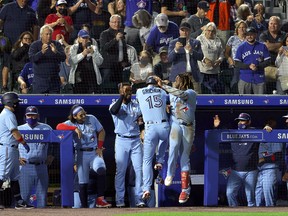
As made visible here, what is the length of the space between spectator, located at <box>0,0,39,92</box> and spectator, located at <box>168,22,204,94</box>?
94.8 inches

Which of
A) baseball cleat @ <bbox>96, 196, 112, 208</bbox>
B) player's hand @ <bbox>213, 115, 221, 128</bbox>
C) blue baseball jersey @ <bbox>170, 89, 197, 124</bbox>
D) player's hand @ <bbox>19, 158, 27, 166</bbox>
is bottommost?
baseball cleat @ <bbox>96, 196, 112, 208</bbox>

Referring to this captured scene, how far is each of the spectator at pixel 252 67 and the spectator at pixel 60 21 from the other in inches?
114

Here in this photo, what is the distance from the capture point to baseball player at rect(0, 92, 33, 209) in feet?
49.0

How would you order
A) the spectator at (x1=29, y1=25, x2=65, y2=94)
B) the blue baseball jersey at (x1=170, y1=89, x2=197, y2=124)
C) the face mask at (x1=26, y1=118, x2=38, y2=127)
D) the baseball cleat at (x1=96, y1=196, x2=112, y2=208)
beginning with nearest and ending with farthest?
the blue baseball jersey at (x1=170, y1=89, x2=197, y2=124), the baseball cleat at (x1=96, y1=196, x2=112, y2=208), the face mask at (x1=26, y1=118, x2=38, y2=127), the spectator at (x1=29, y1=25, x2=65, y2=94)

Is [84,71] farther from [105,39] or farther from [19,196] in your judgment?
[19,196]

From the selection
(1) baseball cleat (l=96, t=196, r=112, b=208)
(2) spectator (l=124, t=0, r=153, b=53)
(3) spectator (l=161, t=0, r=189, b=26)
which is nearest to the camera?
(1) baseball cleat (l=96, t=196, r=112, b=208)

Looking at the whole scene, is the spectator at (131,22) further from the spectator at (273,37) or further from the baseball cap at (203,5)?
the spectator at (273,37)

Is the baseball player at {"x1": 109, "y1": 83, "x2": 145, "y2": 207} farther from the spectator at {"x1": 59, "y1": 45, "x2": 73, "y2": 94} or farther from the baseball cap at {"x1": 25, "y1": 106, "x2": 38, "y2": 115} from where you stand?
the spectator at {"x1": 59, "y1": 45, "x2": 73, "y2": 94}

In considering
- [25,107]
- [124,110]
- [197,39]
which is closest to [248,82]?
[197,39]

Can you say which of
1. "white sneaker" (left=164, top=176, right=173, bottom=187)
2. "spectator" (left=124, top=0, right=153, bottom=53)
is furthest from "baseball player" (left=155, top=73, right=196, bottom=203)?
"spectator" (left=124, top=0, right=153, bottom=53)

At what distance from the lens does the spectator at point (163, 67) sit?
16953 millimetres

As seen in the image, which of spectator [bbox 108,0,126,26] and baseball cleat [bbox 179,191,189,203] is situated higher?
spectator [bbox 108,0,126,26]

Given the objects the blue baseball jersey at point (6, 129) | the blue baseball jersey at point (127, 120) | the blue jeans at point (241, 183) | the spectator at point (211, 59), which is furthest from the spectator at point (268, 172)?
the blue baseball jersey at point (6, 129)

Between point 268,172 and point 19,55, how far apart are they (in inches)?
176
